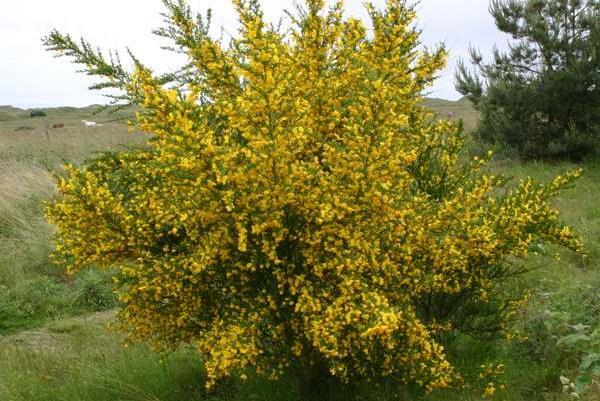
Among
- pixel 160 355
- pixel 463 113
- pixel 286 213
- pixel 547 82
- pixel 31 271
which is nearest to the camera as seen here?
pixel 286 213

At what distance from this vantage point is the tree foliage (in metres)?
12.2

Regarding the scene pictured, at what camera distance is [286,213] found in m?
3.38

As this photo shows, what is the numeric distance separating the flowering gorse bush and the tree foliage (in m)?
8.89

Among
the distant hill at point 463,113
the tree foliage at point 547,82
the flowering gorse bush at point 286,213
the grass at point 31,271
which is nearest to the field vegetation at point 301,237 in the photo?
the flowering gorse bush at point 286,213

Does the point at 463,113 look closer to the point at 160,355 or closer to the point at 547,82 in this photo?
the point at 547,82

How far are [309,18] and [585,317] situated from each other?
9.56 ft

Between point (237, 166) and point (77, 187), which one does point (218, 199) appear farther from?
point (77, 187)

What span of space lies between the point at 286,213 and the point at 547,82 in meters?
10.5

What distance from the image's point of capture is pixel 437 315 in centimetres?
463

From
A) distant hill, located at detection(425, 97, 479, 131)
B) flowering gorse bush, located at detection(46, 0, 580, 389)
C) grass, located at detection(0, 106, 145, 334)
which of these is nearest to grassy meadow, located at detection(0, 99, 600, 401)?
grass, located at detection(0, 106, 145, 334)

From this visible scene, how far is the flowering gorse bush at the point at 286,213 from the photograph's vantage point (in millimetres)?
3176

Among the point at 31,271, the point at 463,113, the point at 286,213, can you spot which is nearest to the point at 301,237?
the point at 286,213

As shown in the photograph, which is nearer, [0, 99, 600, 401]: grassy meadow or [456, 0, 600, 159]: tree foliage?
[0, 99, 600, 401]: grassy meadow

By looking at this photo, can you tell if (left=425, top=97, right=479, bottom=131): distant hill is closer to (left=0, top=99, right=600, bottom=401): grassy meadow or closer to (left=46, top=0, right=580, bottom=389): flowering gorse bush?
(left=0, top=99, right=600, bottom=401): grassy meadow
